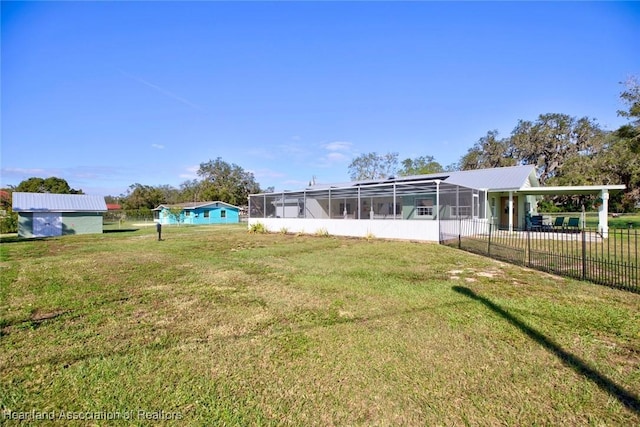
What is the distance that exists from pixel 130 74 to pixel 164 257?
10.0 metres

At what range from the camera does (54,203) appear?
72.6ft

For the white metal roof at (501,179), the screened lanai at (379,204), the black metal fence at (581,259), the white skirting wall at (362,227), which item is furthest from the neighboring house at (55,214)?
the black metal fence at (581,259)

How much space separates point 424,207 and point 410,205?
0.66 meters

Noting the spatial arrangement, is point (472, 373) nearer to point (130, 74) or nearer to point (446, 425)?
point (446, 425)

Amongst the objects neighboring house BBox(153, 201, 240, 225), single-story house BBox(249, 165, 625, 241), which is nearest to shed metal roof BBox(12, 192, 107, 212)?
neighboring house BBox(153, 201, 240, 225)

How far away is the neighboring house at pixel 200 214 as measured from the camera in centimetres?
3725

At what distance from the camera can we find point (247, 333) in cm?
360

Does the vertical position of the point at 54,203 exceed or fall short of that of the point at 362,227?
it exceeds it

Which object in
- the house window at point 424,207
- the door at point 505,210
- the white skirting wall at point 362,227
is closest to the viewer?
Answer: the white skirting wall at point 362,227

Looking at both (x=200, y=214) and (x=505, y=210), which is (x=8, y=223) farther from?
(x=505, y=210)

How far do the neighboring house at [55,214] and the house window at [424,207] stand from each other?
2291 cm

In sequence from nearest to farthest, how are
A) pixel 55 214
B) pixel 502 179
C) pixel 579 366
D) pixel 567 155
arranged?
pixel 579 366 < pixel 502 179 < pixel 55 214 < pixel 567 155

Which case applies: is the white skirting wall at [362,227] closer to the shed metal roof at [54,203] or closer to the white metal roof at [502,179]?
the white metal roof at [502,179]

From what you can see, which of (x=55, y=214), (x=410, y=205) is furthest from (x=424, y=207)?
(x=55, y=214)
